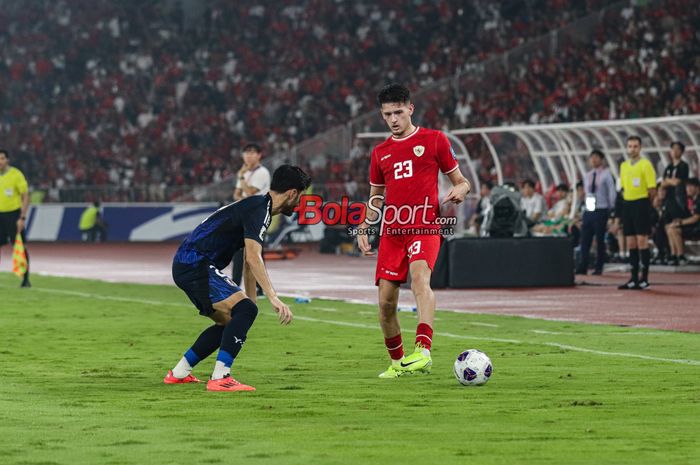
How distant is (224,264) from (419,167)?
1746mm

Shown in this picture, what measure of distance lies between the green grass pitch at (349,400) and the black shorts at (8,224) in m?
7.86

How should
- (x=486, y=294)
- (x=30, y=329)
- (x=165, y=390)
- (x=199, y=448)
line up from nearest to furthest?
(x=199, y=448) → (x=165, y=390) → (x=30, y=329) → (x=486, y=294)

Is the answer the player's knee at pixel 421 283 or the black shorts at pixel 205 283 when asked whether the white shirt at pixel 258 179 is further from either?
the black shorts at pixel 205 283

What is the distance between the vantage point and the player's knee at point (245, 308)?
9922 mm

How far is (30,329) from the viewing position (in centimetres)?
1552

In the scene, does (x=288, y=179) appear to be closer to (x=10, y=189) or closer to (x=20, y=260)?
(x=10, y=189)

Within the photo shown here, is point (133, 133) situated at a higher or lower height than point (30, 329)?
higher

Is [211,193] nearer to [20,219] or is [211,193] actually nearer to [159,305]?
[20,219]

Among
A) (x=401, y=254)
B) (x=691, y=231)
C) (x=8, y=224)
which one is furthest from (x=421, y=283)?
(x=691, y=231)

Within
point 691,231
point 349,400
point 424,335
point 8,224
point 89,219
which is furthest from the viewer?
point 89,219

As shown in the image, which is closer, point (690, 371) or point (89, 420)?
point (89, 420)

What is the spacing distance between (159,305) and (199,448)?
12.5m

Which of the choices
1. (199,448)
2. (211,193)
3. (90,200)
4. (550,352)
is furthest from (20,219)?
(90,200)

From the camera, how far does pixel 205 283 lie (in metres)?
10.0
